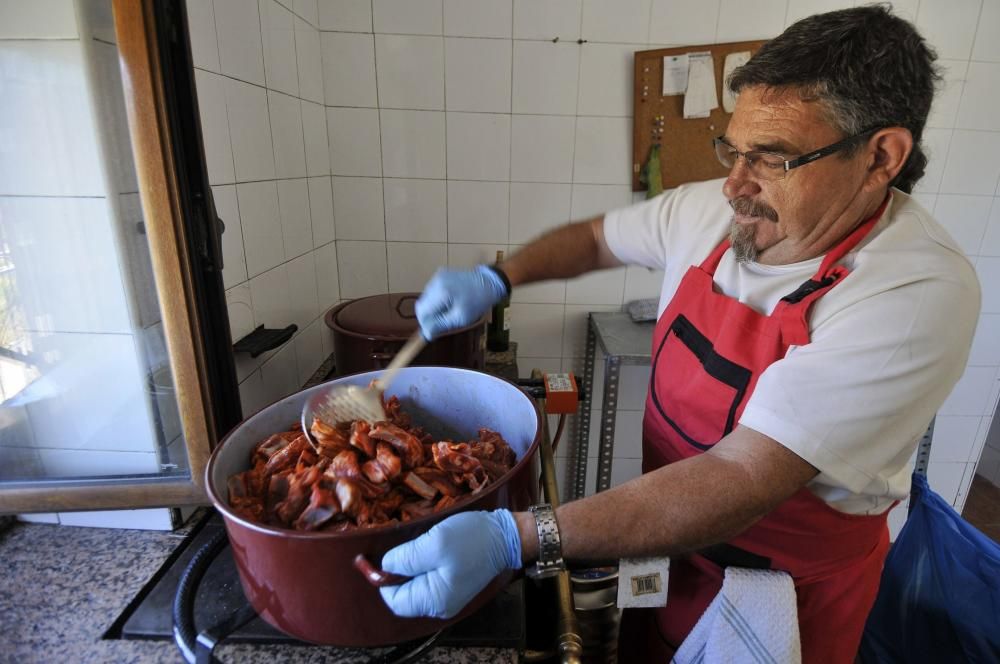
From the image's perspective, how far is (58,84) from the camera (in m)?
0.73

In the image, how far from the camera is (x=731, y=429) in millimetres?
844

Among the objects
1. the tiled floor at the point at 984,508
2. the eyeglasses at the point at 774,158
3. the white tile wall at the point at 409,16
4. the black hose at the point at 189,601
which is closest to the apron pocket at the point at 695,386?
the eyeglasses at the point at 774,158

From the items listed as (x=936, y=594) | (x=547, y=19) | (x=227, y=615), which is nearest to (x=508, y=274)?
(x=227, y=615)

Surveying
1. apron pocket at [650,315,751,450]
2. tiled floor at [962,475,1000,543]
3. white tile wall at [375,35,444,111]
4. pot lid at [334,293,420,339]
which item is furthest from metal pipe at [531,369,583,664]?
tiled floor at [962,475,1000,543]

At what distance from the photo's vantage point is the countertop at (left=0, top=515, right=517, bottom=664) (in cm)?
66

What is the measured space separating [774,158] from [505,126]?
1.15 metres

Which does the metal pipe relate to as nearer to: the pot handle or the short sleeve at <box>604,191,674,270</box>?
the pot handle

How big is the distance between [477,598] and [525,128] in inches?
59.2

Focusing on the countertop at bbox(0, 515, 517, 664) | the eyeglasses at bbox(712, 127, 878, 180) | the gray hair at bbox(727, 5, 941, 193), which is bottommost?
the countertop at bbox(0, 515, 517, 664)

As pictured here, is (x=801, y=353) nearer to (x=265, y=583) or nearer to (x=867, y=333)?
(x=867, y=333)

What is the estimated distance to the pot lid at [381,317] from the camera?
1104 millimetres

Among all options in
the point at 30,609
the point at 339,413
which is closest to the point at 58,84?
the point at 339,413

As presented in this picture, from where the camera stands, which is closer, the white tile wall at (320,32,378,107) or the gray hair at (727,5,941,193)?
the gray hair at (727,5,941,193)

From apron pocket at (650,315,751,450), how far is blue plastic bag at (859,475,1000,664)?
0.80m
